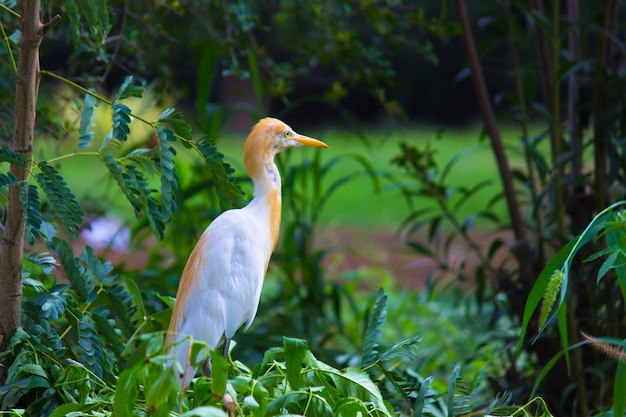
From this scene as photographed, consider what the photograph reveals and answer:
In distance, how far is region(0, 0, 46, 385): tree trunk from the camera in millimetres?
1229

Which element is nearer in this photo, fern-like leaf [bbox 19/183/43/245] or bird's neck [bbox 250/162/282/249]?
fern-like leaf [bbox 19/183/43/245]

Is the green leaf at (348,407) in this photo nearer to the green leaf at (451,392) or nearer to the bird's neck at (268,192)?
the green leaf at (451,392)

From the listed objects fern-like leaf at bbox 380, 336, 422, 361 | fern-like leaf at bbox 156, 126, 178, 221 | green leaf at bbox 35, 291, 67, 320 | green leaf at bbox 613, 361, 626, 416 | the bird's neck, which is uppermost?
fern-like leaf at bbox 156, 126, 178, 221

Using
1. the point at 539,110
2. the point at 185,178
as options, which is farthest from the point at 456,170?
the point at 539,110

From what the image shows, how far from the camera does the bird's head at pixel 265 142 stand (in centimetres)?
144

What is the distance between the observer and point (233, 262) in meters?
1.43

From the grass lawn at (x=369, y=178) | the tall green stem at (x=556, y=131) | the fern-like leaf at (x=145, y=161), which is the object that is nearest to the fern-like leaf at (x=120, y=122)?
the fern-like leaf at (x=145, y=161)

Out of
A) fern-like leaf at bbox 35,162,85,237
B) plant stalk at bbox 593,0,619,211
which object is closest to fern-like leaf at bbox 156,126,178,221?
fern-like leaf at bbox 35,162,85,237

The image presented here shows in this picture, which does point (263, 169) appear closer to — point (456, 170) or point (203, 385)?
point (203, 385)

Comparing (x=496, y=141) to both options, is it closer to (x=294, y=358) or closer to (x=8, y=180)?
(x=294, y=358)

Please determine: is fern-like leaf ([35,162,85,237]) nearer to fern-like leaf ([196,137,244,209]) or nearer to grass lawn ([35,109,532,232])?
fern-like leaf ([196,137,244,209])

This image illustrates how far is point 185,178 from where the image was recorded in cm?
290

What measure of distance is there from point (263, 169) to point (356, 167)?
6.27m

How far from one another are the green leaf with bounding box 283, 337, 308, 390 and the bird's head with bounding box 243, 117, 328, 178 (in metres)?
0.41
